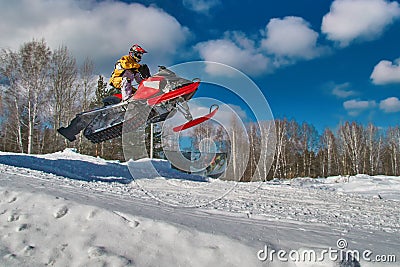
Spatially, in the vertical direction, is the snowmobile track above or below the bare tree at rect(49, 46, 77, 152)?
below

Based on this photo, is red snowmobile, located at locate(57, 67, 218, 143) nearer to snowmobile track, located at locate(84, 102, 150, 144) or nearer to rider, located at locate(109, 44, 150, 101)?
snowmobile track, located at locate(84, 102, 150, 144)

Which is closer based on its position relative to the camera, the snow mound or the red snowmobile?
the snow mound

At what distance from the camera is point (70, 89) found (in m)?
20.8

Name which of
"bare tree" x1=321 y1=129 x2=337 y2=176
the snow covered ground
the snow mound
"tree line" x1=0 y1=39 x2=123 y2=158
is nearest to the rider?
the snow covered ground

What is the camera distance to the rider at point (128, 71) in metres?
5.78

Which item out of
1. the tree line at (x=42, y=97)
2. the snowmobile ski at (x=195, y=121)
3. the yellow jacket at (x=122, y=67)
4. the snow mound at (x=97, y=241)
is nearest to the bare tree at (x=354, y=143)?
the tree line at (x=42, y=97)

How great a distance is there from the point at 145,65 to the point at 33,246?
176 inches

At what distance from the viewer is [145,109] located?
5.88 metres

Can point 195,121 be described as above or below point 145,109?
below

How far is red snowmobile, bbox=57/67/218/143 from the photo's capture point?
211 inches

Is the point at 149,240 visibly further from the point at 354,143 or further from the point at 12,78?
the point at 354,143

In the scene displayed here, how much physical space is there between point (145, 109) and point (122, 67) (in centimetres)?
90

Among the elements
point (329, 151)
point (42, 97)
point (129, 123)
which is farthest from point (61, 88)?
point (329, 151)

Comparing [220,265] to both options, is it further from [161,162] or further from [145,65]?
[161,162]
